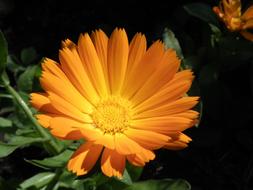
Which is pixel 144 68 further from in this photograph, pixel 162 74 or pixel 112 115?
pixel 112 115

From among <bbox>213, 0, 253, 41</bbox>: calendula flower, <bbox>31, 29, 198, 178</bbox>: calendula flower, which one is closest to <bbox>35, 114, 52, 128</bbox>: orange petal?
<bbox>31, 29, 198, 178</bbox>: calendula flower

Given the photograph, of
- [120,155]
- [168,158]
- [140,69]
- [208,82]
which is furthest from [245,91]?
[120,155]

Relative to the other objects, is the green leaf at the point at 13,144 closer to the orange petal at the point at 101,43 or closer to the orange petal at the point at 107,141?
the orange petal at the point at 107,141

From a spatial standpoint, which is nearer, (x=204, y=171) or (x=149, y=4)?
(x=204, y=171)

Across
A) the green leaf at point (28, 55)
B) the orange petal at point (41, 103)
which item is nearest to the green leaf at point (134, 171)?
the orange petal at point (41, 103)

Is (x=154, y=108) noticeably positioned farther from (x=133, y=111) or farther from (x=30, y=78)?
(x=30, y=78)
